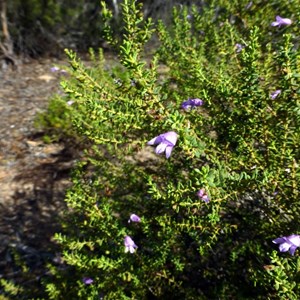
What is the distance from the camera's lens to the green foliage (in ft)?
4.16

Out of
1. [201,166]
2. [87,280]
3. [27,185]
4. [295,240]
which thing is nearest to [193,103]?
[201,166]

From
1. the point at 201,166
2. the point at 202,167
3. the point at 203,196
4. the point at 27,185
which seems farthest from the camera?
the point at 27,185

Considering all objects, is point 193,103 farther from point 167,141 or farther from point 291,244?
point 291,244

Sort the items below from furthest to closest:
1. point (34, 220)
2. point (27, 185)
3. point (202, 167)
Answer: point (27, 185) → point (34, 220) → point (202, 167)

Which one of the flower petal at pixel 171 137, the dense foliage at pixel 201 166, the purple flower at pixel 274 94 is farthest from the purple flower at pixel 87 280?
the purple flower at pixel 274 94

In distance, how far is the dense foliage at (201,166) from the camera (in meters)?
1.26

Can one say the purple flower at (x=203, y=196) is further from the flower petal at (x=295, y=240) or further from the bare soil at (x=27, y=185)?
the bare soil at (x=27, y=185)

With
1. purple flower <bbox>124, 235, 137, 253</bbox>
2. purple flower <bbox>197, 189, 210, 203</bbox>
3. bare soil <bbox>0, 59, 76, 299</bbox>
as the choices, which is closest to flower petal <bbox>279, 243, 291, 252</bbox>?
purple flower <bbox>197, 189, 210, 203</bbox>

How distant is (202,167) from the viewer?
1.13 m

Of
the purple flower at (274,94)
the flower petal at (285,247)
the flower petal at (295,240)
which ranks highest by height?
the purple flower at (274,94)

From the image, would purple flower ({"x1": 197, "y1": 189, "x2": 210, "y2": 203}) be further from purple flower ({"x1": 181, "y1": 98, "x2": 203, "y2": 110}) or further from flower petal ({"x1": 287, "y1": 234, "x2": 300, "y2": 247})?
purple flower ({"x1": 181, "y1": 98, "x2": 203, "y2": 110})

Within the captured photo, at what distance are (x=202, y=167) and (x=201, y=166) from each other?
2.27 ft

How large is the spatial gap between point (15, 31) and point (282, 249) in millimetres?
6225

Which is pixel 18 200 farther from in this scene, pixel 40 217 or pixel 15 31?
pixel 15 31
